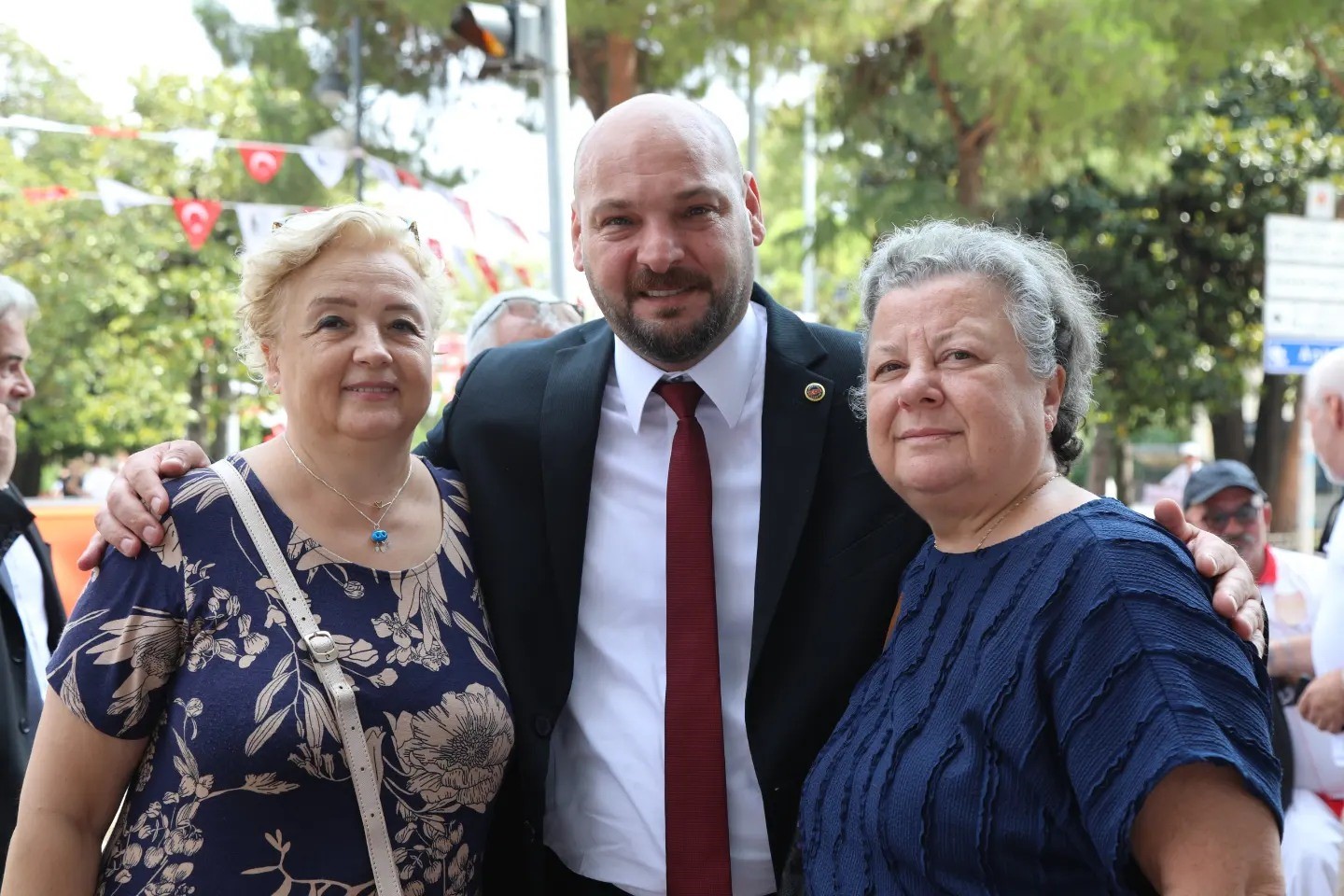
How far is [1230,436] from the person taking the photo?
1894 cm

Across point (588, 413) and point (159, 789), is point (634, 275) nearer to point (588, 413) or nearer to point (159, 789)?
point (588, 413)

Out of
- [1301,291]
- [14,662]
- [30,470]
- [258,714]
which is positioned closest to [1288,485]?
[1301,291]

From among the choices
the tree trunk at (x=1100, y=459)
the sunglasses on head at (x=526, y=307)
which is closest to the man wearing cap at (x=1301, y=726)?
the sunglasses on head at (x=526, y=307)

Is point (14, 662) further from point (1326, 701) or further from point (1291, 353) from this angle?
point (1291, 353)

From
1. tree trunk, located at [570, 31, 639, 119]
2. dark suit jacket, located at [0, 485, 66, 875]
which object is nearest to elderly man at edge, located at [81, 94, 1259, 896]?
dark suit jacket, located at [0, 485, 66, 875]

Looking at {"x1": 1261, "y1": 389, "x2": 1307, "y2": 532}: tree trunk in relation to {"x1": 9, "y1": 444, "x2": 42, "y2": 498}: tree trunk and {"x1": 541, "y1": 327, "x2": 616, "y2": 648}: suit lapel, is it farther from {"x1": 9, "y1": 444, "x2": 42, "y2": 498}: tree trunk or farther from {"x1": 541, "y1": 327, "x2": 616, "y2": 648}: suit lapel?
{"x1": 9, "y1": 444, "x2": 42, "y2": 498}: tree trunk

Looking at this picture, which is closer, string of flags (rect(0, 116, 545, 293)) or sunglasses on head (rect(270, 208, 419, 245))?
sunglasses on head (rect(270, 208, 419, 245))

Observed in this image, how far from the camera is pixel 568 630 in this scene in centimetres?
260

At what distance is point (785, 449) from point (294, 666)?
3.58ft

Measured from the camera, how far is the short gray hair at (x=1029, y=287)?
84.5 inches

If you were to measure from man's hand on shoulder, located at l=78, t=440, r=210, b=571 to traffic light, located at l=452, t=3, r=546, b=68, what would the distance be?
503cm

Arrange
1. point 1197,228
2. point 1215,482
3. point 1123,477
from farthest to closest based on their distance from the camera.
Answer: point 1123,477, point 1197,228, point 1215,482

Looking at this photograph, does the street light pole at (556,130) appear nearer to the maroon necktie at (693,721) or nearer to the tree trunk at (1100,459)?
the maroon necktie at (693,721)

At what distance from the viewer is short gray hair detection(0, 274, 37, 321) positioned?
4.17 meters
